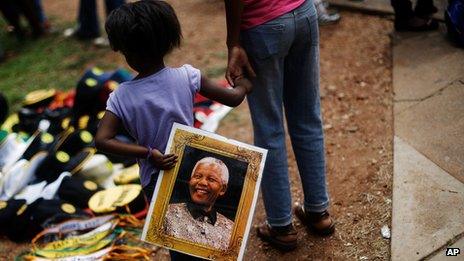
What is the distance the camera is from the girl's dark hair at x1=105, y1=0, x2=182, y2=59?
1.57 meters

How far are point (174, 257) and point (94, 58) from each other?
137 inches

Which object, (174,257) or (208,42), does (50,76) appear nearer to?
(208,42)

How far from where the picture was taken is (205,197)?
1805mm

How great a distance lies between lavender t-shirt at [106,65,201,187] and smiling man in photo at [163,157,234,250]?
0.17 meters

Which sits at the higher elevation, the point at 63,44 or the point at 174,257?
the point at 174,257

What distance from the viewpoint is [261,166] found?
182 centimetres

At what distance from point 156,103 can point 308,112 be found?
744 millimetres

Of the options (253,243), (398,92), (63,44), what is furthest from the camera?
(63,44)

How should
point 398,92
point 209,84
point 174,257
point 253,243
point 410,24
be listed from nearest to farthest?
point 209,84 → point 174,257 → point 253,243 → point 398,92 → point 410,24

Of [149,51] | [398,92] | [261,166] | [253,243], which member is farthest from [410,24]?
[149,51]

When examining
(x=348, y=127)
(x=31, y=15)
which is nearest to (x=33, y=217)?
(x=348, y=127)

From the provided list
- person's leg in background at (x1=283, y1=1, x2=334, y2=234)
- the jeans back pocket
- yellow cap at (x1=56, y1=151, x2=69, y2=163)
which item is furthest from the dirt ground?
the jeans back pocket

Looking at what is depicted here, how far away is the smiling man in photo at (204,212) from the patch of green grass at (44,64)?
3010mm

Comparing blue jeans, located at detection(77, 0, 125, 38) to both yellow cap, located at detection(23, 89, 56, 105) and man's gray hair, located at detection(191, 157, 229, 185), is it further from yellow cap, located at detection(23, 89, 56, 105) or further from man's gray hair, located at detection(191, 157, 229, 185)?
man's gray hair, located at detection(191, 157, 229, 185)
